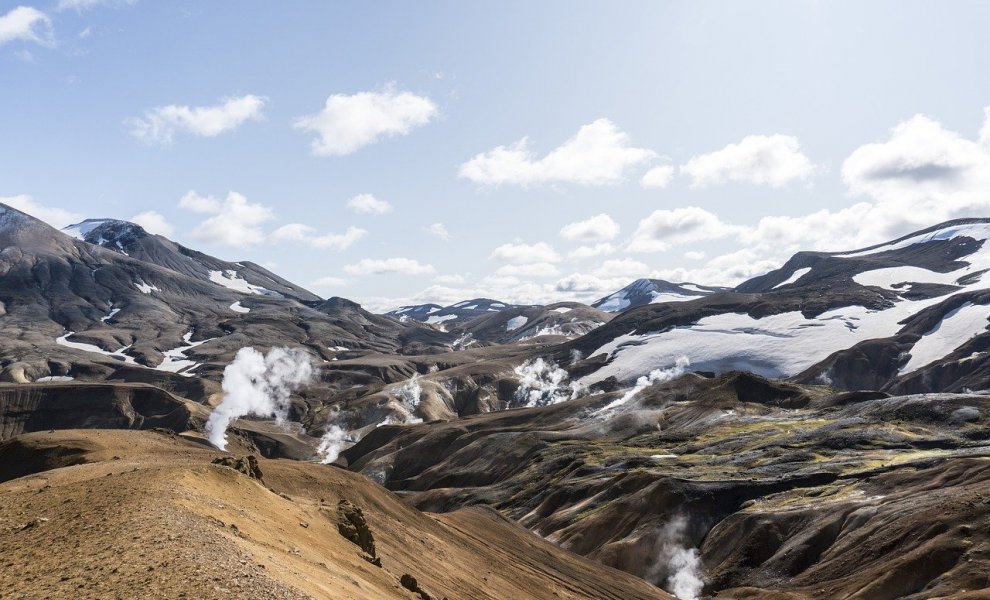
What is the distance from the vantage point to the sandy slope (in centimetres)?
1529

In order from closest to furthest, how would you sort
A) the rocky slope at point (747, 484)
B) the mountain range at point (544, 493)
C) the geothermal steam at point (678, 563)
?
the mountain range at point (544, 493) < the rocky slope at point (747, 484) < the geothermal steam at point (678, 563)

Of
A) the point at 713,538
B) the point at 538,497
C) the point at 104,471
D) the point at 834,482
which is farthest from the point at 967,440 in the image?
the point at 104,471

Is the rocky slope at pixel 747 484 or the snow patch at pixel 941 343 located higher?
the snow patch at pixel 941 343

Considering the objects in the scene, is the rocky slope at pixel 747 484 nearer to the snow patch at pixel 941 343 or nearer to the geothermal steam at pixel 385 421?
the geothermal steam at pixel 385 421

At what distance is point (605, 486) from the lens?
85750 mm

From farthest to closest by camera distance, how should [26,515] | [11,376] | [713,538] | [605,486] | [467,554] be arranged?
[11,376]
[605,486]
[713,538]
[467,554]
[26,515]

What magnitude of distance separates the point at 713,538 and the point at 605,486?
20748 millimetres

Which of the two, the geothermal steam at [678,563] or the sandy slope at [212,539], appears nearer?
the sandy slope at [212,539]

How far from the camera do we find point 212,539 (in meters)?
18.0

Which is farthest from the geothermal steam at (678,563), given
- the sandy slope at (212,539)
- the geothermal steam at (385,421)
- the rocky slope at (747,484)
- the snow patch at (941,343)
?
the snow patch at (941,343)

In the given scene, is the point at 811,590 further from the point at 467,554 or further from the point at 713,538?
the point at 467,554

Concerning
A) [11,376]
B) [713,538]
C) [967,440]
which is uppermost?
[967,440]

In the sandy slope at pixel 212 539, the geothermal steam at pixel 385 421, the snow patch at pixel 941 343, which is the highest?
the snow patch at pixel 941 343

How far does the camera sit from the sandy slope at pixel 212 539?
15.3m
